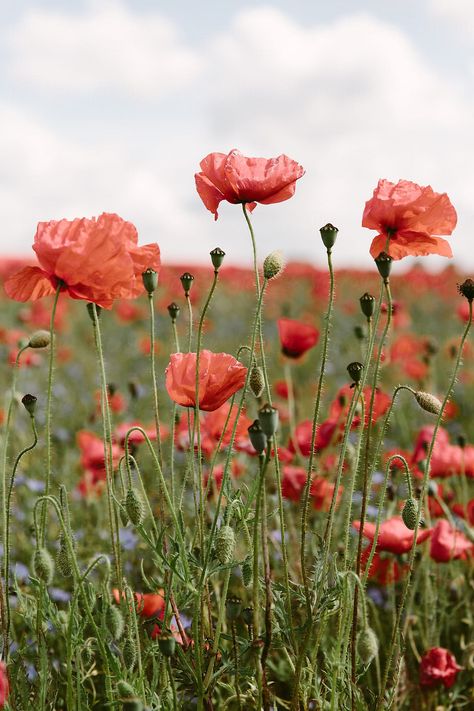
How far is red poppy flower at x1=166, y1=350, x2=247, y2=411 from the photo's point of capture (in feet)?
5.02

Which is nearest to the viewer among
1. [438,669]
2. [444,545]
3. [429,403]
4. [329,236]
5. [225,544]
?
[225,544]

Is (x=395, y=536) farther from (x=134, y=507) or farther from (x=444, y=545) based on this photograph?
(x=134, y=507)

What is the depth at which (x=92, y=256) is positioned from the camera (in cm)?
147

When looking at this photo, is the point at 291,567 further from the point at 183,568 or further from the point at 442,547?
the point at 183,568

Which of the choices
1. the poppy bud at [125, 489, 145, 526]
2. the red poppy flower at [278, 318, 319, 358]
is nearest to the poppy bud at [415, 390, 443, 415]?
the poppy bud at [125, 489, 145, 526]

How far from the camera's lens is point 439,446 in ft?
8.49

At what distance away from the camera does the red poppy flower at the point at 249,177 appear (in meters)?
1.54

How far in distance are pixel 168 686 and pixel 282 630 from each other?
0.96 feet

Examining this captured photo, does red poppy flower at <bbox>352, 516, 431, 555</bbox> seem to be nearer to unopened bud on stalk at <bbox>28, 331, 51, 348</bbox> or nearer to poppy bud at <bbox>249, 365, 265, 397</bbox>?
poppy bud at <bbox>249, 365, 265, 397</bbox>

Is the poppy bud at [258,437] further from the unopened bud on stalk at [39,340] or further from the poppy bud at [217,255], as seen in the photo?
the unopened bud on stalk at [39,340]

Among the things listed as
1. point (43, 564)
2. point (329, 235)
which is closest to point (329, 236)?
point (329, 235)

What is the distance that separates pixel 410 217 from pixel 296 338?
1027 millimetres

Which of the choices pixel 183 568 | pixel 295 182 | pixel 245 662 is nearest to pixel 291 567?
pixel 245 662

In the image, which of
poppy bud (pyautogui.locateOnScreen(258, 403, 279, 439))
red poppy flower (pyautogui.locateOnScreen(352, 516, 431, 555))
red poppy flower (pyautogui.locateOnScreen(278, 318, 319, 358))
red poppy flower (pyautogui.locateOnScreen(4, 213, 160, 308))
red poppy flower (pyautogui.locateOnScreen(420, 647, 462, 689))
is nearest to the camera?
poppy bud (pyautogui.locateOnScreen(258, 403, 279, 439))
